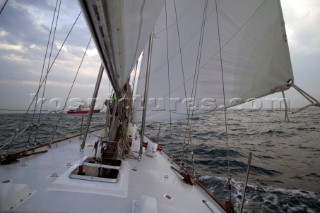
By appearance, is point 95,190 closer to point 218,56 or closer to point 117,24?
point 117,24

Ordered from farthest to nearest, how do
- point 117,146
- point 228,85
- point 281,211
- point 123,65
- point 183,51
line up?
point 183,51 < point 281,211 < point 228,85 < point 117,146 < point 123,65

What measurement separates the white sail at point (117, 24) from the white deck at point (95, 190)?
1.41m

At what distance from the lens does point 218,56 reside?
13.0ft

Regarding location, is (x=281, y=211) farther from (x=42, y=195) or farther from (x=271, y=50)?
(x=42, y=195)

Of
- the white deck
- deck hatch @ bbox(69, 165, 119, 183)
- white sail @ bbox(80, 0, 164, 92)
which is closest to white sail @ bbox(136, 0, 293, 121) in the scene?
the white deck

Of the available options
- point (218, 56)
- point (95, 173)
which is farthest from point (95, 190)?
point (218, 56)

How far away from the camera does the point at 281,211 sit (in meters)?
4.10

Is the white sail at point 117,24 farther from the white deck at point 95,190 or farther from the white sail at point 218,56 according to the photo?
the white sail at point 218,56

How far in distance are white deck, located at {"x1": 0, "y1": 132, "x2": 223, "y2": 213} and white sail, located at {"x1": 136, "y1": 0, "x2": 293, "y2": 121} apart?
194 cm

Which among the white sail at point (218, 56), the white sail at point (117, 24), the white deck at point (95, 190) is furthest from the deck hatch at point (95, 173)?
the white sail at point (218, 56)

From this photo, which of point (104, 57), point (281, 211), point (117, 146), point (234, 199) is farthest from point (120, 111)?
point (281, 211)

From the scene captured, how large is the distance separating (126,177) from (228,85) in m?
2.55

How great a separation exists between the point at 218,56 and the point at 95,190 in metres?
3.30

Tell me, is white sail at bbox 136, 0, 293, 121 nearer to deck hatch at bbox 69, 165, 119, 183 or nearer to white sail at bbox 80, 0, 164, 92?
deck hatch at bbox 69, 165, 119, 183
